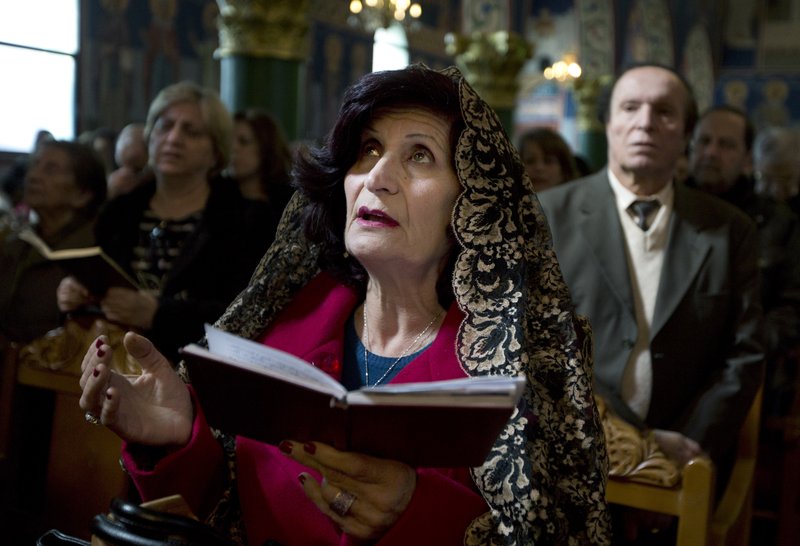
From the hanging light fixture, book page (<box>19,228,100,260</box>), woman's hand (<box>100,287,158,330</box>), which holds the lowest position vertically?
woman's hand (<box>100,287,158,330</box>)

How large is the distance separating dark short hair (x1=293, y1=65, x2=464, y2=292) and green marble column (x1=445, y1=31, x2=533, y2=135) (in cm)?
714

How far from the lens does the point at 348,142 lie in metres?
2.01

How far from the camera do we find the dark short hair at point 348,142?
76.2 inches

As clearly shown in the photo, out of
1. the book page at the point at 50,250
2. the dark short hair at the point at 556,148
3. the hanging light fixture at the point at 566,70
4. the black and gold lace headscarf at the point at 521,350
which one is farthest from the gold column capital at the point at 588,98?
the black and gold lace headscarf at the point at 521,350

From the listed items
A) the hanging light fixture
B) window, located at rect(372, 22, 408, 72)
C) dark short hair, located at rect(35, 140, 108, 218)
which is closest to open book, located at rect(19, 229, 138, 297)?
dark short hair, located at rect(35, 140, 108, 218)

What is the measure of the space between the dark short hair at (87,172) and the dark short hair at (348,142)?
7.71ft

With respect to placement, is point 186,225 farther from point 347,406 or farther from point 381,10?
point 381,10

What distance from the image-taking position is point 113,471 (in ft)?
7.32

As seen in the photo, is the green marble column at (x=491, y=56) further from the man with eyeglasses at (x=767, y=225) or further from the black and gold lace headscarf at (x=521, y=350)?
the black and gold lace headscarf at (x=521, y=350)

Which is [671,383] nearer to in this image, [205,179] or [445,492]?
[445,492]

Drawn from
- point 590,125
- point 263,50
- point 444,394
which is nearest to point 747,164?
point 263,50

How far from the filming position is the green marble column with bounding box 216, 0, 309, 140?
7.25 meters

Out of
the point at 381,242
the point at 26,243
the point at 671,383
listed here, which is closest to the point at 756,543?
the point at 671,383

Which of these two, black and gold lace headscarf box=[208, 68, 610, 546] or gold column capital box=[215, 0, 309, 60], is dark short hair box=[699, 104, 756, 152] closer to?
black and gold lace headscarf box=[208, 68, 610, 546]
